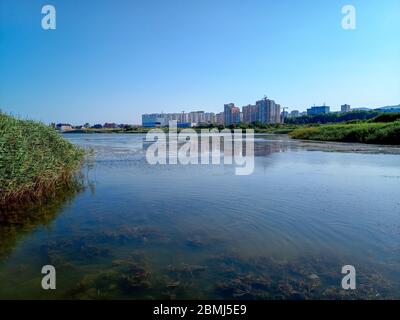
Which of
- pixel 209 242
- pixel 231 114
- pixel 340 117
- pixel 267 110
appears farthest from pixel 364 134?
pixel 231 114

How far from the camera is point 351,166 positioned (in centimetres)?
2023

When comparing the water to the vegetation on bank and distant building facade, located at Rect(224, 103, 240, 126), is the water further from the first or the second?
distant building facade, located at Rect(224, 103, 240, 126)

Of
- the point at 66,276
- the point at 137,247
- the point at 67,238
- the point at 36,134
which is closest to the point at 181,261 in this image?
the point at 137,247

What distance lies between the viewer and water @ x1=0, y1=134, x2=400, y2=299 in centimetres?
584

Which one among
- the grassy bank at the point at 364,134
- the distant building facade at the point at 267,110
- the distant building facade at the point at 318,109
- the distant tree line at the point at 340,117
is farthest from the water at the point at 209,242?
the distant building facade at the point at 318,109

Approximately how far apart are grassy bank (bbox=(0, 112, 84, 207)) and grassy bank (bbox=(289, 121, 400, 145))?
36607mm

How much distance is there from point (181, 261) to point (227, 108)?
15415cm

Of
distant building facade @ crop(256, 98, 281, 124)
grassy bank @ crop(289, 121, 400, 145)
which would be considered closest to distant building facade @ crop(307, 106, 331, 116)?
distant building facade @ crop(256, 98, 281, 124)

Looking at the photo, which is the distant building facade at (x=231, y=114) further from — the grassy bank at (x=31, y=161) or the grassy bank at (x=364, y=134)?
the grassy bank at (x=31, y=161)

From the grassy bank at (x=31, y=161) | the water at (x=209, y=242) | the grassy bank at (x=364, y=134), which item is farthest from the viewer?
the grassy bank at (x=364, y=134)

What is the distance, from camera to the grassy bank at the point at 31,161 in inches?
403

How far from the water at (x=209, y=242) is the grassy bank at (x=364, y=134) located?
29578 millimetres

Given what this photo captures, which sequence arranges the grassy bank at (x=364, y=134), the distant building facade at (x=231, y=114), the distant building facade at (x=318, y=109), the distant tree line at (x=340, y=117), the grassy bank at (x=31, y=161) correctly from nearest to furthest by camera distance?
the grassy bank at (x=31, y=161) → the grassy bank at (x=364, y=134) → the distant tree line at (x=340, y=117) → the distant building facade at (x=231, y=114) → the distant building facade at (x=318, y=109)

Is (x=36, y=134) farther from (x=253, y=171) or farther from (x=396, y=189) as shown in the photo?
(x=396, y=189)
